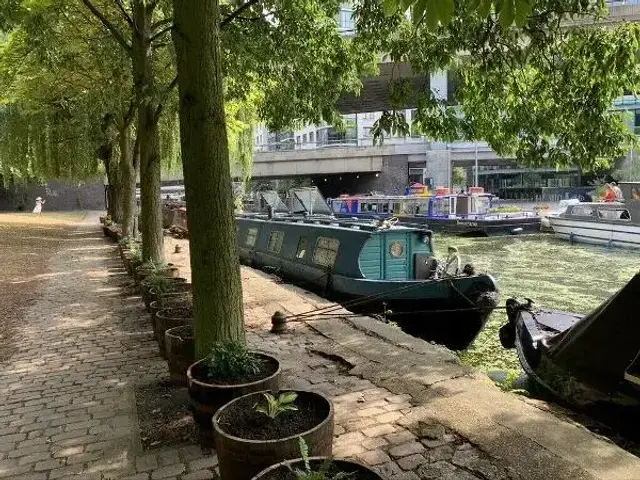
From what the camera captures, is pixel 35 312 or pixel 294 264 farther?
pixel 294 264

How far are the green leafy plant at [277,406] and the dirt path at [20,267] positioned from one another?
5392 millimetres

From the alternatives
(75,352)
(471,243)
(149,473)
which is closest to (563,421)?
(149,473)

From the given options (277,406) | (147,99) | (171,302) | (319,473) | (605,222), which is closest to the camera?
(319,473)

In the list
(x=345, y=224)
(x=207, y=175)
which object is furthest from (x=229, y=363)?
(x=345, y=224)

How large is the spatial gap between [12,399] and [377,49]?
673cm

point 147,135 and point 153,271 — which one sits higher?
point 147,135

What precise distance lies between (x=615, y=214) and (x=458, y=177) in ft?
82.9

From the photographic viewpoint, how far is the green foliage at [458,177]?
5128cm

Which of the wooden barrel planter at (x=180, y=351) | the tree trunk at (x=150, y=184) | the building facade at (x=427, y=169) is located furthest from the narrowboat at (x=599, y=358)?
the building facade at (x=427, y=169)

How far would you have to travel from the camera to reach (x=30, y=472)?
4.12 m

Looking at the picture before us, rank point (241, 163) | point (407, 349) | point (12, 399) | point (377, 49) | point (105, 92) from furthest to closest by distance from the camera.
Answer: point (241, 163), point (105, 92), point (377, 49), point (407, 349), point (12, 399)

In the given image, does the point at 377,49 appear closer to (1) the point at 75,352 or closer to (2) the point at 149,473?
(1) the point at 75,352

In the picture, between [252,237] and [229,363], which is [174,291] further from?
[252,237]

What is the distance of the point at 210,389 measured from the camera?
Answer: 12.8 ft
